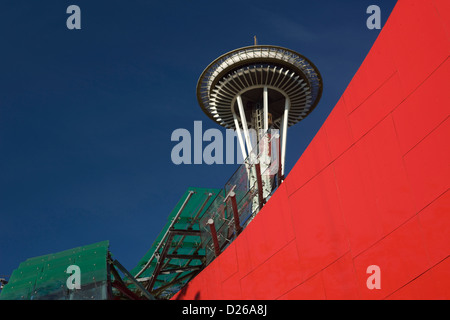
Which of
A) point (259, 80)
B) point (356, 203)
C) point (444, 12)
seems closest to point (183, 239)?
point (356, 203)

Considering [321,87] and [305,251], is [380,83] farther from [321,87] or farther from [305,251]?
[321,87]

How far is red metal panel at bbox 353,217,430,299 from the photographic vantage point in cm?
786

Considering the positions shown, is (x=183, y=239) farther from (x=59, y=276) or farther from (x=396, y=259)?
(x=396, y=259)

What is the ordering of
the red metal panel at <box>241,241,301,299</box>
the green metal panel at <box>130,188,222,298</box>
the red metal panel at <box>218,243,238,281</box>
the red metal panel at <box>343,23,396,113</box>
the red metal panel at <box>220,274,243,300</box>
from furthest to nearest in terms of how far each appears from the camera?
the green metal panel at <box>130,188,222,298</box> → the red metal panel at <box>218,243,238,281</box> → the red metal panel at <box>220,274,243,300</box> → the red metal panel at <box>241,241,301,299</box> → the red metal panel at <box>343,23,396,113</box>

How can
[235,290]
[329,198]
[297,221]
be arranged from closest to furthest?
[329,198], [297,221], [235,290]

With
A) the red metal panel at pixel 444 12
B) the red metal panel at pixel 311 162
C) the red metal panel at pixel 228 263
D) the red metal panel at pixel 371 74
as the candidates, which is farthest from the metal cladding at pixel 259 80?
the red metal panel at pixel 444 12

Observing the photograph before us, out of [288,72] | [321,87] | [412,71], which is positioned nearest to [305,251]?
[412,71]

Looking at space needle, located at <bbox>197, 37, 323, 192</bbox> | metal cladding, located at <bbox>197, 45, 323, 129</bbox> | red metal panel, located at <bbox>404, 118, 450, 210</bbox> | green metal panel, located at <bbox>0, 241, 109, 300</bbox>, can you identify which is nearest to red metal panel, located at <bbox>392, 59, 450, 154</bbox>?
red metal panel, located at <bbox>404, 118, 450, 210</bbox>

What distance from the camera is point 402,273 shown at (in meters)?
8.10

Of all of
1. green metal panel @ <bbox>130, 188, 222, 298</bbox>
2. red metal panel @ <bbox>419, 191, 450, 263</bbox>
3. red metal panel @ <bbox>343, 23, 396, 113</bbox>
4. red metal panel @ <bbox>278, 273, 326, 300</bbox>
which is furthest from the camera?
green metal panel @ <bbox>130, 188, 222, 298</bbox>

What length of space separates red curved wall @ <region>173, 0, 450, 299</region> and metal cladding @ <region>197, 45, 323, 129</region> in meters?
30.5

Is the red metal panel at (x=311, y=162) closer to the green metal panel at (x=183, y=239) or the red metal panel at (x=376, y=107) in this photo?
the red metal panel at (x=376, y=107)

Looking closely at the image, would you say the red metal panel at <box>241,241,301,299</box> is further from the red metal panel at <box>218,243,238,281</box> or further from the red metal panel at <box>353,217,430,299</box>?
the red metal panel at <box>353,217,430,299</box>

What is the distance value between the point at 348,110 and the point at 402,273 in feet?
12.5
